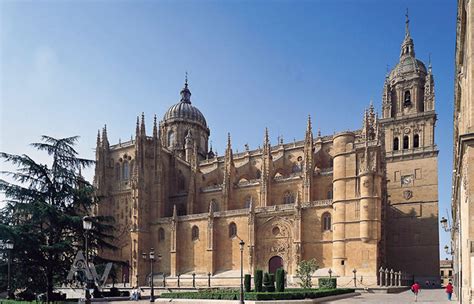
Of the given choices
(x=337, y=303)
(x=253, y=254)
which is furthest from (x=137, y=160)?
(x=337, y=303)

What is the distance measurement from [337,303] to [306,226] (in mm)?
18057

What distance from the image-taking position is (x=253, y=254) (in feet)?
150

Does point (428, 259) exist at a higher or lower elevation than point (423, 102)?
lower

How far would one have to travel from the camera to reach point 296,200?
146ft

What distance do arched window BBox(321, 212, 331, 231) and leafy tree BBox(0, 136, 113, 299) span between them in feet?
71.5

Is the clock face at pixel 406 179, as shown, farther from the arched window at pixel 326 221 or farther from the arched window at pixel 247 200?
the arched window at pixel 247 200

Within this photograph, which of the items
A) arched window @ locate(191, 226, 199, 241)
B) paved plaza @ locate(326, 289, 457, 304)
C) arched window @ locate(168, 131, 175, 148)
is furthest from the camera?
arched window @ locate(168, 131, 175, 148)

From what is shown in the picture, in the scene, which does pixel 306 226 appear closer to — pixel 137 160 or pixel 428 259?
pixel 428 259

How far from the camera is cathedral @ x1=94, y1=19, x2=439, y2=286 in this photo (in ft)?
136

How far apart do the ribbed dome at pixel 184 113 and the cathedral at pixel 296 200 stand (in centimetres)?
1155

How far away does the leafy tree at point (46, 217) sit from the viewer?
Answer: 27.0 metres

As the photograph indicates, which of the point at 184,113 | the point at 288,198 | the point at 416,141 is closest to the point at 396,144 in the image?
the point at 416,141

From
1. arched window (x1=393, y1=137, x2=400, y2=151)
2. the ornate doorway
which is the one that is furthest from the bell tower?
the ornate doorway

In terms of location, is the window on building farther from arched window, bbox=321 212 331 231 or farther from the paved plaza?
the paved plaza
